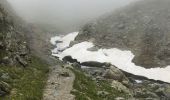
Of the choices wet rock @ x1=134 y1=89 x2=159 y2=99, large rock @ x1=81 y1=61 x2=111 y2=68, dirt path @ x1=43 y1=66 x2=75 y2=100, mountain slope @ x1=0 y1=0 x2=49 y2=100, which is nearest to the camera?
mountain slope @ x1=0 y1=0 x2=49 y2=100

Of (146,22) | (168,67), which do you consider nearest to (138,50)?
(168,67)

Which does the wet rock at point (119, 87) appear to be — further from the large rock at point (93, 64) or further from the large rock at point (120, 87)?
the large rock at point (93, 64)

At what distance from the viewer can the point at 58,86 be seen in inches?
2368

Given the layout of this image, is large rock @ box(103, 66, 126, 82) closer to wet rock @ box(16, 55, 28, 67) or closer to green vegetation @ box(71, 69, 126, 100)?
green vegetation @ box(71, 69, 126, 100)

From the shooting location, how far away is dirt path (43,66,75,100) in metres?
53.8

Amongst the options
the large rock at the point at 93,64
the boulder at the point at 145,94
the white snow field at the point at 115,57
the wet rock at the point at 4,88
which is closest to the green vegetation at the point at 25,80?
the wet rock at the point at 4,88

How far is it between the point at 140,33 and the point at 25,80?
57.5 meters

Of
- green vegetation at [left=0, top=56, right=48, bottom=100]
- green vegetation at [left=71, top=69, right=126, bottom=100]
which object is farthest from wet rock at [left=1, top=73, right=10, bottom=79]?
green vegetation at [left=71, top=69, right=126, bottom=100]

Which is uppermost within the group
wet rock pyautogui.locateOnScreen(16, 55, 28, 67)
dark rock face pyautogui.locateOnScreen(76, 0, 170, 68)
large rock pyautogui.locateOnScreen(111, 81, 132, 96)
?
dark rock face pyautogui.locateOnScreen(76, 0, 170, 68)

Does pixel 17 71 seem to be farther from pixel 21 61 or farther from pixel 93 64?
pixel 93 64

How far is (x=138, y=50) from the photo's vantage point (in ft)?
324

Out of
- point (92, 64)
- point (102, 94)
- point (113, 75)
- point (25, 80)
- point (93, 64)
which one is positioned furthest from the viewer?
point (92, 64)

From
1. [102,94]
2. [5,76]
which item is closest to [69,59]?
[102,94]

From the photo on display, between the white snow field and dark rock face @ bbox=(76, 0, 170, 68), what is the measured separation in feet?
7.91
